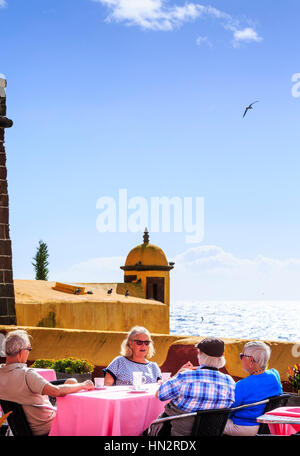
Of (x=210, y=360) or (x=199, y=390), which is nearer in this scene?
(x=199, y=390)

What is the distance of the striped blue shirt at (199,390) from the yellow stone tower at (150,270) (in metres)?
33.5

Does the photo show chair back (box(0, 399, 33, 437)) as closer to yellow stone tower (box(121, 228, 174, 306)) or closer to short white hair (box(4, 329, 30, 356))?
short white hair (box(4, 329, 30, 356))

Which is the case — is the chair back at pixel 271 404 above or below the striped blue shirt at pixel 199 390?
below

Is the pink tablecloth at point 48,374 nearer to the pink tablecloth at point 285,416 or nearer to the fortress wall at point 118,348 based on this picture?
the fortress wall at point 118,348

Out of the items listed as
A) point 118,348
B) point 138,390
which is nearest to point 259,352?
point 138,390

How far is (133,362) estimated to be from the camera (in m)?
6.91

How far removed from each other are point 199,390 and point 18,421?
5.37 feet

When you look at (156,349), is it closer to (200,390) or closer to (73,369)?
(73,369)

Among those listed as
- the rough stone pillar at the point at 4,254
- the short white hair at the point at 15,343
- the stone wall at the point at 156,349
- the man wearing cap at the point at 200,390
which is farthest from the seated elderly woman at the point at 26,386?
the rough stone pillar at the point at 4,254

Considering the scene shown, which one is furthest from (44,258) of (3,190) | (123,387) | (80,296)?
(123,387)

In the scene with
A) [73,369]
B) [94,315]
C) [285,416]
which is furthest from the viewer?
[94,315]

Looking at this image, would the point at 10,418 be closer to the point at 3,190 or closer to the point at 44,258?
the point at 3,190

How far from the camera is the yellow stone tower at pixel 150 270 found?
39375 mm

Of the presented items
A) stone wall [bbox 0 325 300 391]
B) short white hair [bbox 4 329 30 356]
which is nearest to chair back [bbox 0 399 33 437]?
short white hair [bbox 4 329 30 356]
